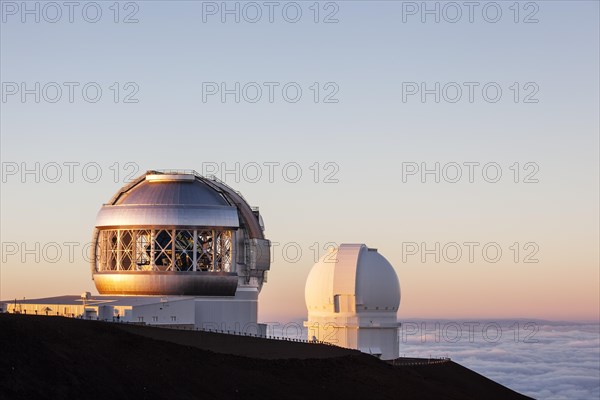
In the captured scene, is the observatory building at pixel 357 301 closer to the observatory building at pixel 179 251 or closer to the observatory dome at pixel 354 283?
the observatory dome at pixel 354 283

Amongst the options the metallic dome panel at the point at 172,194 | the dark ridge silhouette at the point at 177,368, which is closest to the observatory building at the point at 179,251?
the metallic dome panel at the point at 172,194

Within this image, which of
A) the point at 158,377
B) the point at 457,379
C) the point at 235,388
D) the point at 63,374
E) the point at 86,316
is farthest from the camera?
the point at 457,379

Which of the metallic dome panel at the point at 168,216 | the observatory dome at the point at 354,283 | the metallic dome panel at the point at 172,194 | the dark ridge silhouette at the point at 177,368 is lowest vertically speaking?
the dark ridge silhouette at the point at 177,368

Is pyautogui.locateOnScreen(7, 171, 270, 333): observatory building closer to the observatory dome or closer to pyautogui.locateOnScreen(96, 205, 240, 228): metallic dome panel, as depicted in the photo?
pyautogui.locateOnScreen(96, 205, 240, 228): metallic dome panel

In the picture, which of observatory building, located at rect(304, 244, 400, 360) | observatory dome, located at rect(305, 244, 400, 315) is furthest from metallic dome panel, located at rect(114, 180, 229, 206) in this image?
observatory building, located at rect(304, 244, 400, 360)

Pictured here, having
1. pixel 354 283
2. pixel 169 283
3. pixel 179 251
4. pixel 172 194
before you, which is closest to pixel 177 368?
pixel 169 283

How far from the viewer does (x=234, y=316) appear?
67.7 m

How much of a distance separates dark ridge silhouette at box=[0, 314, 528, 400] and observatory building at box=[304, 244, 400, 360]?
137 inches

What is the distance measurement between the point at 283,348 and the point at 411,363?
13.8 metres

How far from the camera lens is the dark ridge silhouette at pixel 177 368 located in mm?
39781

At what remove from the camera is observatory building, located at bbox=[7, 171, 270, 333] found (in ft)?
214

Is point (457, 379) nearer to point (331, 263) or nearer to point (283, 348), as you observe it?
point (331, 263)

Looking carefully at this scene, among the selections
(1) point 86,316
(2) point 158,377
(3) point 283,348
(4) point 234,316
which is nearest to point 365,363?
(3) point 283,348

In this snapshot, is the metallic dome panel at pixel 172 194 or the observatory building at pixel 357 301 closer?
the metallic dome panel at pixel 172 194
